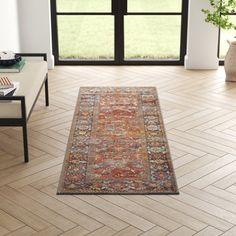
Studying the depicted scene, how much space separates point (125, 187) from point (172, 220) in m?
0.54

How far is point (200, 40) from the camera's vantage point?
7.27m

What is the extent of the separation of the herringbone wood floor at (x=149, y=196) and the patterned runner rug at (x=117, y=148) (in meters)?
0.09

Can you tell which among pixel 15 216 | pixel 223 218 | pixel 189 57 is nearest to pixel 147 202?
pixel 223 218

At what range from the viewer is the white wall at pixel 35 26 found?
281 inches

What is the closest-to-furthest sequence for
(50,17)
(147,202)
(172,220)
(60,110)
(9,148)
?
(172,220) → (147,202) → (9,148) → (60,110) → (50,17)

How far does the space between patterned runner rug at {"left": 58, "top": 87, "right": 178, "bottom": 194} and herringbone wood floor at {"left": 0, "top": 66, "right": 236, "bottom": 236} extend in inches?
3.6

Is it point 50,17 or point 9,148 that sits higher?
point 50,17

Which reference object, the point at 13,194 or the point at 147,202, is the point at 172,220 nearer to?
the point at 147,202

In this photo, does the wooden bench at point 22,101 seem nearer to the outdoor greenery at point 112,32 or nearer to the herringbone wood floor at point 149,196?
the herringbone wood floor at point 149,196

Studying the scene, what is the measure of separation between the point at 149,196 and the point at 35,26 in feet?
12.8

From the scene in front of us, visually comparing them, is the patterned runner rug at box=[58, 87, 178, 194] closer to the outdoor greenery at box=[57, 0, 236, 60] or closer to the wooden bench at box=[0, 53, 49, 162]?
the wooden bench at box=[0, 53, 49, 162]

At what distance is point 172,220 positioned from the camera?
3.63 meters

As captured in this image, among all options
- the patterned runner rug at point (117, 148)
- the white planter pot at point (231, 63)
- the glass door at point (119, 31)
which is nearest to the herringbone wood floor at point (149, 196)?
the patterned runner rug at point (117, 148)

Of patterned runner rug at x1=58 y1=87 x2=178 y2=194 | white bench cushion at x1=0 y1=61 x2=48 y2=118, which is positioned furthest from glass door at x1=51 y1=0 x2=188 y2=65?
white bench cushion at x1=0 y1=61 x2=48 y2=118
